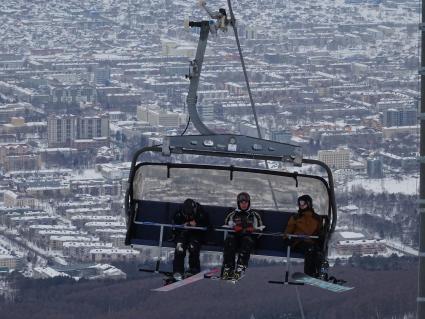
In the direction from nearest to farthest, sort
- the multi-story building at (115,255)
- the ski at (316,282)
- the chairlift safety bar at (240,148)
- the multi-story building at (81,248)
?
the chairlift safety bar at (240,148)
the ski at (316,282)
the multi-story building at (115,255)
the multi-story building at (81,248)

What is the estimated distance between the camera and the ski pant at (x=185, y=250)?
9.10 metres

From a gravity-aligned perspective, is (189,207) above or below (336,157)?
above

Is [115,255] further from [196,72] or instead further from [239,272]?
[196,72]

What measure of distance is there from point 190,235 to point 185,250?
0.11 metres

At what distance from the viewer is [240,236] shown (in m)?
9.19

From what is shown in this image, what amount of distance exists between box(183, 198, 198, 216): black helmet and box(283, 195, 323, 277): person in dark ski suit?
1.33 ft

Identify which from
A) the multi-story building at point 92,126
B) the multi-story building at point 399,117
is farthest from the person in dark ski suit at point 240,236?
the multi-story building at point 399,117

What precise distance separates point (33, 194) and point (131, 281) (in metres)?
16.9

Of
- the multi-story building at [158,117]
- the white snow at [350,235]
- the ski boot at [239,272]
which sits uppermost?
the ski boot at [239,272]

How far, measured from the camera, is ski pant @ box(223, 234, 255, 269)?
9.09 m

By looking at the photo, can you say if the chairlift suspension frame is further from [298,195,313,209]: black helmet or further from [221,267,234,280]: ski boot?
[298,195,313,209]: black helmet

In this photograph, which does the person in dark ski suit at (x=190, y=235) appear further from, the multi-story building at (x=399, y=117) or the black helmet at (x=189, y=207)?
the multi-story building at (x=399, y=117)

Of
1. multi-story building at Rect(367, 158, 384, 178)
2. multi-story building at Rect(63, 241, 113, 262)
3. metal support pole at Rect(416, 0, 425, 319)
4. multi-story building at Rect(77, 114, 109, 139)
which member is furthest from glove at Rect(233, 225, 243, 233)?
multi-story building at Rect(77, 114, 109, 139)

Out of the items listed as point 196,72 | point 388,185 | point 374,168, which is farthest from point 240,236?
point 374,168
